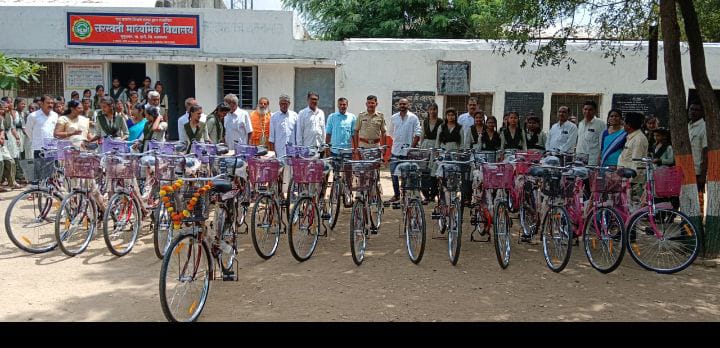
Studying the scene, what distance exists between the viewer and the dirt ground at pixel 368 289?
16.5ft

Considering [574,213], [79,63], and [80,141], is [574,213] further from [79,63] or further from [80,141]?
[79,63]

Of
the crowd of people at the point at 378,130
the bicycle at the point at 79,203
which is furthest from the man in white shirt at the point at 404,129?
the bicycle at the point at 79,203

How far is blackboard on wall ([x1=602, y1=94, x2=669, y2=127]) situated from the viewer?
52.4 ft

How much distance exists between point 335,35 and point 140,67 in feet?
27.9

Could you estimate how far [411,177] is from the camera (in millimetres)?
6598

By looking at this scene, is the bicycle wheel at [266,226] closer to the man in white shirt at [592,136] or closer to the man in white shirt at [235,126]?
the man in white shirt at [235,126]

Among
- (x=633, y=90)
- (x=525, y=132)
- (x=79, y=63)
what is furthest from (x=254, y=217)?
(x=633, y=90)

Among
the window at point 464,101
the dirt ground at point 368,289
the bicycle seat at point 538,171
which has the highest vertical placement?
the window at point 464,101

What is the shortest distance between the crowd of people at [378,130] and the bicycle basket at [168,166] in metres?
1.39

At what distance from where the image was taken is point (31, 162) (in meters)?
6.59

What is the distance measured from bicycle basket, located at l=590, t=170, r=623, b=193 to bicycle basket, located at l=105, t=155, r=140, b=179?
4940mm

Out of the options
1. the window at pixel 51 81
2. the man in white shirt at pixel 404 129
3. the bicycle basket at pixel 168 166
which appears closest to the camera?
the bicycle basket at pixel 168 166

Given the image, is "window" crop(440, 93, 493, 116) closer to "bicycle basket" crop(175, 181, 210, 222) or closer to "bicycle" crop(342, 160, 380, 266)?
"bicycle" crop(342, 160, 380, 266)

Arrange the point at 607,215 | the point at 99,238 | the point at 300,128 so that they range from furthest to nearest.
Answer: the point at 300,128
the point at 99,238
the point at 607,215
